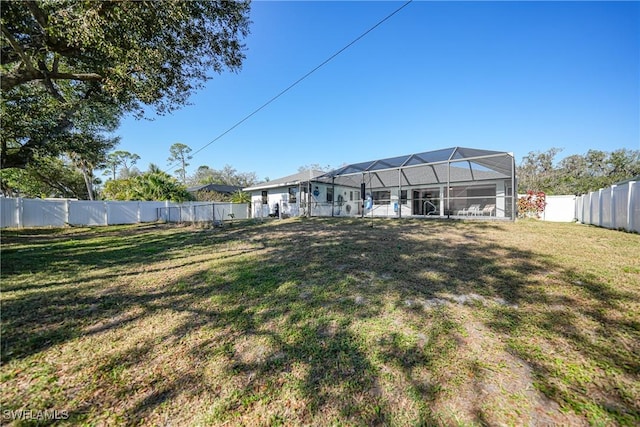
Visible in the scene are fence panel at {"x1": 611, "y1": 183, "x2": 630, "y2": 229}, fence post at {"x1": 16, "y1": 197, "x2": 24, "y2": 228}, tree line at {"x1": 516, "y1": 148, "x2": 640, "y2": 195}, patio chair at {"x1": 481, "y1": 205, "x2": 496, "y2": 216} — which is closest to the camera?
fence panel at {"x1": 611, "y1": 183, "x2": 630, "y2": 229}

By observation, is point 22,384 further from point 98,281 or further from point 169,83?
point 169,83

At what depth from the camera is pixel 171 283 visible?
12.3 feet

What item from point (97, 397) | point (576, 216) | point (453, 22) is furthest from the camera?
point (576, 216)

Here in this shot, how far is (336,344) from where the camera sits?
215cm

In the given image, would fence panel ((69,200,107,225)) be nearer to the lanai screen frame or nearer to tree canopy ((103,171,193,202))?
tree canopy ((103,171,193,202))

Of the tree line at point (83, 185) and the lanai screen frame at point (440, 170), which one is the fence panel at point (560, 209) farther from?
the tree line at point (83, 185)

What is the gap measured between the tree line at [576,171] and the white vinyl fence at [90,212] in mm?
26723

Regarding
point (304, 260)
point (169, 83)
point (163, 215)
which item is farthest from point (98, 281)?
point (163, 215)

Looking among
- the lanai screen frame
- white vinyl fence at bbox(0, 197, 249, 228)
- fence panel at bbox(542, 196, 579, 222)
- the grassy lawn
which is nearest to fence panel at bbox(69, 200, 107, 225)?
white vinyl fence at bbox(0, 197, 249, 228)

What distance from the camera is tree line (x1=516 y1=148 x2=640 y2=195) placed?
24453mm

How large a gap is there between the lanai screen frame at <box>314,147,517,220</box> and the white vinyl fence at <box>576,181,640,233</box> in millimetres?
2436

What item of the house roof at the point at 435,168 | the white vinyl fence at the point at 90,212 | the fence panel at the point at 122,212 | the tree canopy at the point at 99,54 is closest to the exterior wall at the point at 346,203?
the house roof at the point at 435,168

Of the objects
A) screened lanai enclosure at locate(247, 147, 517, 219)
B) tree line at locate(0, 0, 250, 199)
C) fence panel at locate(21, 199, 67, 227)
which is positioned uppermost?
tree line at locate(0, 0, 250, 199)

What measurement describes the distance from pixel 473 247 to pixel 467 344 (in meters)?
3.56
